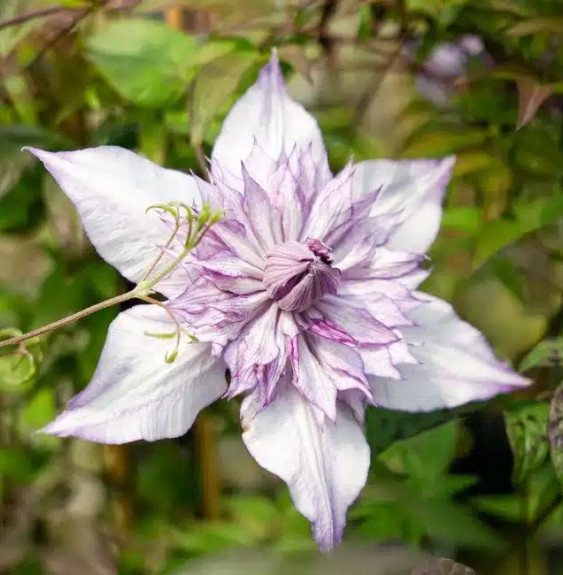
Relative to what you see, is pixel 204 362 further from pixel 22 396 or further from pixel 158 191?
pixel 22 396

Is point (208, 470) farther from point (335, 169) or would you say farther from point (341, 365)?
point (341, 365)

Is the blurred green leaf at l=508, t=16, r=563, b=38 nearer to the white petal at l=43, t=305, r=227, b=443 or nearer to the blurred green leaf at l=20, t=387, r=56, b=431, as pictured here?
the white petal at l=43, t=305, r=227, b=443

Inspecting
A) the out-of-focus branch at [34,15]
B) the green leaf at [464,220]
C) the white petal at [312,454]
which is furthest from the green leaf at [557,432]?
the out-of-focus branch at [34,15]

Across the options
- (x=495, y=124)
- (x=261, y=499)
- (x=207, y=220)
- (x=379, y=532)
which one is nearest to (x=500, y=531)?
(x=379, y=532)

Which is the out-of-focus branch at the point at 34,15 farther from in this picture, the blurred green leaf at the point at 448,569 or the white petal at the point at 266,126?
the blurred green leaf at the point at 448,569

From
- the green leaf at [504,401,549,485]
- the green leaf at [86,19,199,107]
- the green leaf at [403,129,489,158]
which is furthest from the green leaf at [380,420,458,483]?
the green leaf at [86,19,199,107]

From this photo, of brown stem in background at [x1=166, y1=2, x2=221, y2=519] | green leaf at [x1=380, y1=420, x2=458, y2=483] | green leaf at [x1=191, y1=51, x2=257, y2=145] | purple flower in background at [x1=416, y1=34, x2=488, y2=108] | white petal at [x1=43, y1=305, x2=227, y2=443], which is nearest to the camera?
white petal at [x1=43, y1=305, x2=227, y2=443]

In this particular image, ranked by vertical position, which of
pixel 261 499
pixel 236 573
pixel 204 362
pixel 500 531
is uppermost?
pixel 204 362
